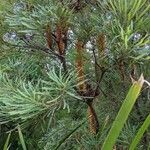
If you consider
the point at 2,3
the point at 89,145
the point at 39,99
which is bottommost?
the point at 89,145

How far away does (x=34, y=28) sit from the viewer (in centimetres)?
77

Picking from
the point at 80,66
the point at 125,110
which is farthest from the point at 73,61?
the point at 125,110

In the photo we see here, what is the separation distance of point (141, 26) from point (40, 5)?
0.70 feet

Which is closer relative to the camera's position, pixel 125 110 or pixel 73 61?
pixel 125 110

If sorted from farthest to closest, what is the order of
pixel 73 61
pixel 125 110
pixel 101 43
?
pixel 73 61 < pixel 101 43 < pixel 125 110

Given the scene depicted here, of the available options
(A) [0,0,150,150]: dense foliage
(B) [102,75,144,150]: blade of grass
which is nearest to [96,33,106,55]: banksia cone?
(A) [0,0,150,150]: dense foliage

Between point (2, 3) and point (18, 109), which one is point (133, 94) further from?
point (2, 3)

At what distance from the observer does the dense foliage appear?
720 millimetres

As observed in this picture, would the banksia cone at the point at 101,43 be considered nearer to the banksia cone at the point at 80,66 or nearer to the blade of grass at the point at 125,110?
the banksia cone at the point at 80,66

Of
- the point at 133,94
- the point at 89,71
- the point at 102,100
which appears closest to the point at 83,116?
the point at 102,100

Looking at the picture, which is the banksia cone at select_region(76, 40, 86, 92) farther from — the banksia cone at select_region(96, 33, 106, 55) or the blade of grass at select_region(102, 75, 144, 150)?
the blade of grass at select_region(102, 75, 144, 150)

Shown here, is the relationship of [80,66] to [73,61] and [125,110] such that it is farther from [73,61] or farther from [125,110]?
[125,110]

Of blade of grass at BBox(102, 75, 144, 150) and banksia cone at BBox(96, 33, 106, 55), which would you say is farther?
banksia cone at BBox(96, 33, 106, 55)

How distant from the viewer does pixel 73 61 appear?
87 centimetres
